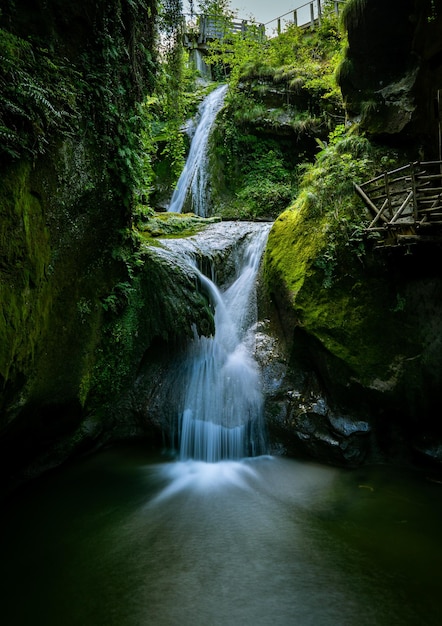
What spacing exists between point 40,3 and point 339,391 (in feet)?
23.0

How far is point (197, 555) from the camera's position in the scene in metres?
4.29

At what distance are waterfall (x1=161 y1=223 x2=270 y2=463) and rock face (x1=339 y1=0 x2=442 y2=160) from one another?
4.21m

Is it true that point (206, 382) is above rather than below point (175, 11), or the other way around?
below

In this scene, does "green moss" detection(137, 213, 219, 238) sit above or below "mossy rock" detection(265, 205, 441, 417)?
A: above

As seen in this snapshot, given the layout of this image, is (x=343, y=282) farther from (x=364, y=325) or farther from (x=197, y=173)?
(x=197, y=173)

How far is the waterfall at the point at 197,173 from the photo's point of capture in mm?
14188

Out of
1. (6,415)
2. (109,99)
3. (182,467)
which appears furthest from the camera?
(182,467)

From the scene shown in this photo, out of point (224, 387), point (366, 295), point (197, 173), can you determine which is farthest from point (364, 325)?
point (197, 173)

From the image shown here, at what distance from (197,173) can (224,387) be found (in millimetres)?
9856

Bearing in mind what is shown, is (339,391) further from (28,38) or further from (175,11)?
(175,11)

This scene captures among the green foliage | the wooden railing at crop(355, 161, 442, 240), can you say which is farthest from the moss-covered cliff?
the green foliage

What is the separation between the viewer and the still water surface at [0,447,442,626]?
3.50 m

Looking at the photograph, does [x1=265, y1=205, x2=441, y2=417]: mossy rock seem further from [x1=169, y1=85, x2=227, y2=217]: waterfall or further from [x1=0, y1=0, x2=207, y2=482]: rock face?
[x1=169, y1=85, x2=227, y2=217]: waterfall

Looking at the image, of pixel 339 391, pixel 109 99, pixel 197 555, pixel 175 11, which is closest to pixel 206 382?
pixel 339 391
